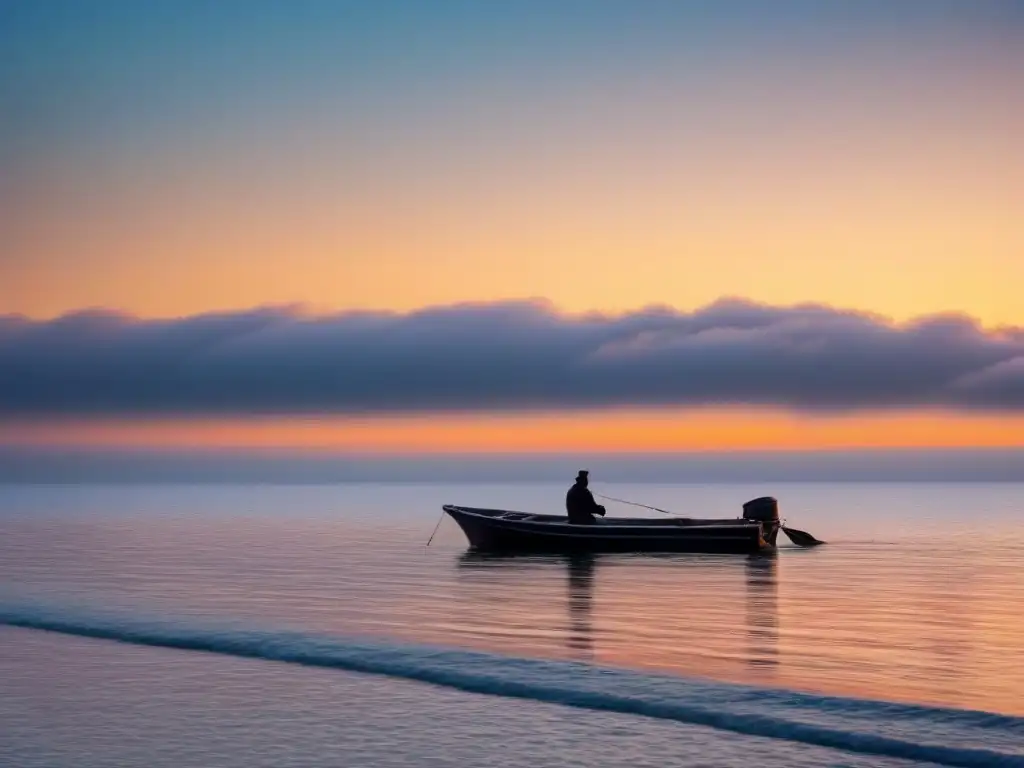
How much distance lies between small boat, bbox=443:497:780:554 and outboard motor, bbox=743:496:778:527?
215 mm

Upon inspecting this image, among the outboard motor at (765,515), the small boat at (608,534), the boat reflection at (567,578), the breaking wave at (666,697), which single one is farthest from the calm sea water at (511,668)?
the outboard motor at (765,515)

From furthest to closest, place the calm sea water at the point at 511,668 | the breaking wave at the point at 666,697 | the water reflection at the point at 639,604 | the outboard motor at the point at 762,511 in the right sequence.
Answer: the outboard motor at the point at 762,511
the water reflection at the point at 639,604
the breaking wave at the point at 666,697
the calm sea water at the point at 511,668

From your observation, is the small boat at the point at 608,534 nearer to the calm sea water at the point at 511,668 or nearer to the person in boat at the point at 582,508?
the person in boat at the point at 582,508

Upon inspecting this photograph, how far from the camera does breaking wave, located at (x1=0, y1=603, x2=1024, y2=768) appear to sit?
12.8 meters

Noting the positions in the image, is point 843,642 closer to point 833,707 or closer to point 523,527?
point 833,707

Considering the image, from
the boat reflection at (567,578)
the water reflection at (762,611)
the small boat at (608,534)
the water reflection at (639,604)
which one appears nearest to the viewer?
the water reflection at (762,611)

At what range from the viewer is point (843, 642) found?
842 inches

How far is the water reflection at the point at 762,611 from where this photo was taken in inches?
766

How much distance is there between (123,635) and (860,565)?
103 feet

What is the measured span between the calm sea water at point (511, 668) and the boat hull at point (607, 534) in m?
3.50

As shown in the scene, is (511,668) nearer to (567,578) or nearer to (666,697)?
(666,697)

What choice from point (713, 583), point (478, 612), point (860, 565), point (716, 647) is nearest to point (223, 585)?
point (478, 612)

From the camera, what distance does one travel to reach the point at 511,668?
17219 mm

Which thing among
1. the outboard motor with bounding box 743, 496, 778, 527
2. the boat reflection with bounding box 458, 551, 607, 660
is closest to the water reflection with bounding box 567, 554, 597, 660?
the boat reflection with bounding box 458, 551, 607, 660
